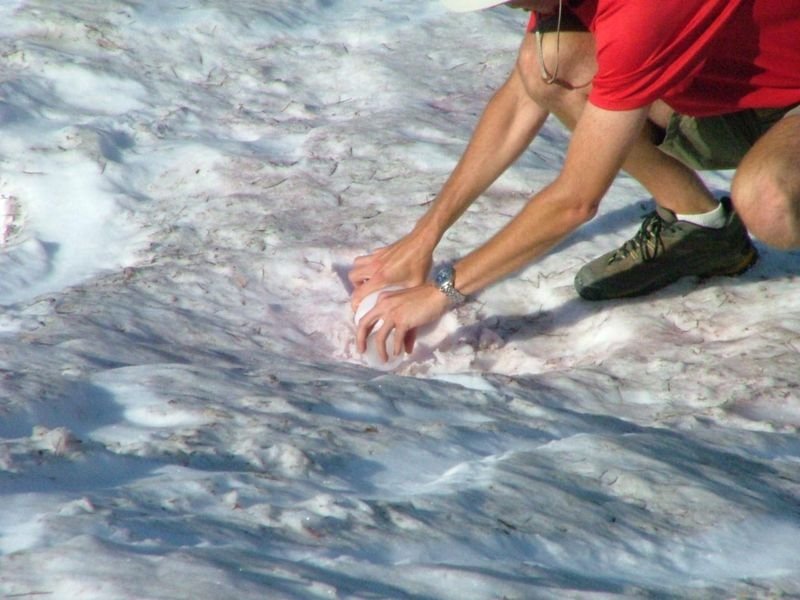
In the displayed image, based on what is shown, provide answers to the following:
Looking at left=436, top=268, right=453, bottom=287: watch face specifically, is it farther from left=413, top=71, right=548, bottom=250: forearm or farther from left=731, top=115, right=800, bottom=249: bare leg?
left=731, top=115, right=800, bottom=249: bare leg

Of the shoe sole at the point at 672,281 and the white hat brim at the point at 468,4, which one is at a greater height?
the white hat brim at the point at 468,4

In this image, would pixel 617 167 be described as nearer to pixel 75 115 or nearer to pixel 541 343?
pixel 541 343

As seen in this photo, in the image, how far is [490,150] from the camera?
3.79 meters

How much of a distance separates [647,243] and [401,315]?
0.91 metres

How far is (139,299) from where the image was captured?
3.67 m

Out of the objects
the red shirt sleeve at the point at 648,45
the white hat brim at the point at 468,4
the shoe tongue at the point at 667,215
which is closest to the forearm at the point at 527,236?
the red shirt sleeve at the point at 648,45

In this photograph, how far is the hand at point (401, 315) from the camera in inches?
135

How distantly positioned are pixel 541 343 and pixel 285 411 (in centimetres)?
131

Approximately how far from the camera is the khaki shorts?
3.54 m

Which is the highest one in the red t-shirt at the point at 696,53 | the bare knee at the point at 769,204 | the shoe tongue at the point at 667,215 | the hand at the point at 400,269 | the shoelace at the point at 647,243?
the red t-shirt at the point at 696,53

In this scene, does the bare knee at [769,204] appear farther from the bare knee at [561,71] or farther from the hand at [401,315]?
the hand at [401,315]

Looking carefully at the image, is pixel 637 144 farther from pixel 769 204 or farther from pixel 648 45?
pixel 648 45

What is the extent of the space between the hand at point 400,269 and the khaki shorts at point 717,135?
87 cm

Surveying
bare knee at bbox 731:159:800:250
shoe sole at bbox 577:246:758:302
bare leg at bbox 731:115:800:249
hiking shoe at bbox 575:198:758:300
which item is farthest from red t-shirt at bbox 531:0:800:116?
shoe sole at bbox 577:246:758:302
